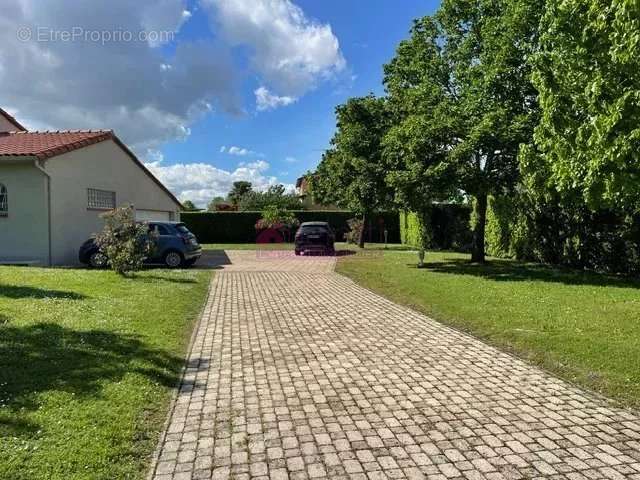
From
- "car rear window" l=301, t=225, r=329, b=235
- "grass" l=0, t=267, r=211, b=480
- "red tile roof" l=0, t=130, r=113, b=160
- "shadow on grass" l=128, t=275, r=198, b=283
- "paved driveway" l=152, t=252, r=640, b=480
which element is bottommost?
"paved driveway" l=152, t=252, r=640, b=480

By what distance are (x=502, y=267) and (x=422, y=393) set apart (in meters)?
12.2

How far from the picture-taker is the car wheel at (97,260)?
16.5 m

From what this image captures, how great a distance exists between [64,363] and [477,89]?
1305 centimetres

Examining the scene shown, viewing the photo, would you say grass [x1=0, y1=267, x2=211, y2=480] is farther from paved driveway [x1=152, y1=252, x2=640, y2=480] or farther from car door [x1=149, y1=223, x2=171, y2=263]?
car door [x1=149, y1=223, x2=171, y2=263]

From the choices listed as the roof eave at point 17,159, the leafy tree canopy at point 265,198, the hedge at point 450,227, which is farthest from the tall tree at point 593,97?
the leafy tree canopy at point 265,198

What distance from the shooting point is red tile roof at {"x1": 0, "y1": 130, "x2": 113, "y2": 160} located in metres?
16.6

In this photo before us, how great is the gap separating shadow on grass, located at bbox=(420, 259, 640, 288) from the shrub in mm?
8758

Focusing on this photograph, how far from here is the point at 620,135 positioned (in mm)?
6980

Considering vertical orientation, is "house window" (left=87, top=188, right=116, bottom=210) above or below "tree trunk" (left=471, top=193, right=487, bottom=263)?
above

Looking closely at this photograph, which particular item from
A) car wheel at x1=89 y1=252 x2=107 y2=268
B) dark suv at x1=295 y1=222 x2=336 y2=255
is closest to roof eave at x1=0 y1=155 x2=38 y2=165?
car wheel at x1=89 y1=252 x2=107 y2=268

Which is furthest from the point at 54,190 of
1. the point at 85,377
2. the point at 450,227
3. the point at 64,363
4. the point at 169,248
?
the point at 450,227

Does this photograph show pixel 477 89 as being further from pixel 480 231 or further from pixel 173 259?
pixel 173 259

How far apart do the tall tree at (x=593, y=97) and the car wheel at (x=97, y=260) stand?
44.3ft

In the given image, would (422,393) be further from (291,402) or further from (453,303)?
(453,303)
